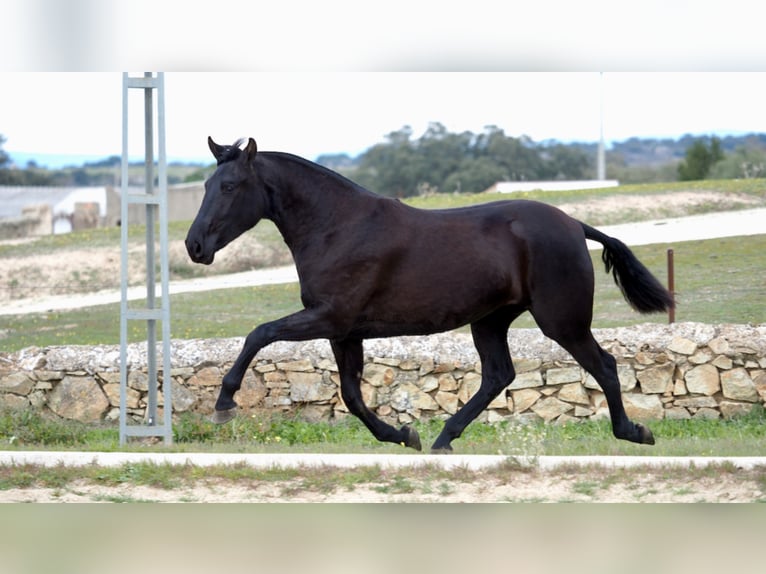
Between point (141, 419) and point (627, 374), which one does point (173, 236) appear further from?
point (627, 374)

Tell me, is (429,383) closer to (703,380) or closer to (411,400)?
(411,400)

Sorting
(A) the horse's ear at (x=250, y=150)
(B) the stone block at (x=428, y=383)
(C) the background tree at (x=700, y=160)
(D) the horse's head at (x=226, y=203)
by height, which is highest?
(C) the background tree at (x=700, y=160)

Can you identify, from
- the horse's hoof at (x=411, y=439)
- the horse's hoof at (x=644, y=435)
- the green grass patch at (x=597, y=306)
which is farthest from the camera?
the green grass patch at (x=597, y=306)

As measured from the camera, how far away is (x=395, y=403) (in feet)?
35.2

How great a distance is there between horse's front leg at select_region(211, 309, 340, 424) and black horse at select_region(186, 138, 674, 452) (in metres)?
0.06

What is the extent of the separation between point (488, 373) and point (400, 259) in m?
1.07

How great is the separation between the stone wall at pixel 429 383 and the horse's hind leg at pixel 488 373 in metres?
2.38

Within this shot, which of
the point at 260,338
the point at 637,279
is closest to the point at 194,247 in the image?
the point at 260,338

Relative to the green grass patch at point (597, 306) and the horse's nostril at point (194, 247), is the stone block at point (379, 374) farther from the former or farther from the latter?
the horse's nostril at point (194, 247)

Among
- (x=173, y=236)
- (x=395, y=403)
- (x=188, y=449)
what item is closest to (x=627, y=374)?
(x=395, y=403)

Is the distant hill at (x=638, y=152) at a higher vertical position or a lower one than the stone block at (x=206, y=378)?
higher

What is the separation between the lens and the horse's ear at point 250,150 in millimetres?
7590

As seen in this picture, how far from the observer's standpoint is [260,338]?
7371mm

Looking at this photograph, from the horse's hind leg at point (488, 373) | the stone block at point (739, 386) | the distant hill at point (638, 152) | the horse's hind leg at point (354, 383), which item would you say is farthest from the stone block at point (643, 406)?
the distant hill at point (638, 152)
